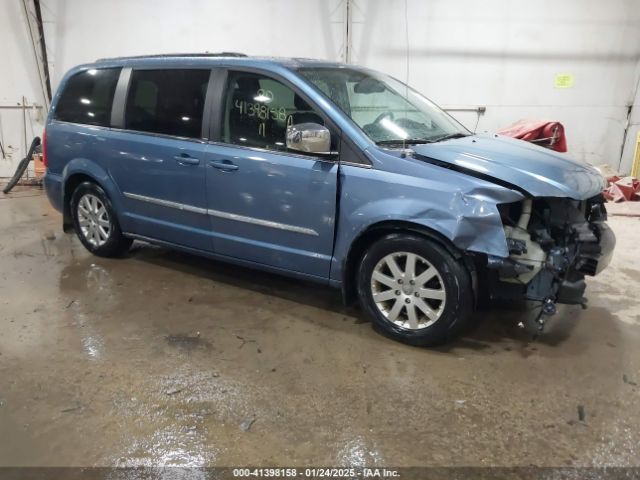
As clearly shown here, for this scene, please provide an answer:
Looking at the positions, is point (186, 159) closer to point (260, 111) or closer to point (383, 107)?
point (260, 111)

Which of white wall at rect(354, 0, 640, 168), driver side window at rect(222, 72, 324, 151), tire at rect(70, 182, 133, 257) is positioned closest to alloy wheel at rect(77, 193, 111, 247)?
tire at rect(70, 182, 133, 257)

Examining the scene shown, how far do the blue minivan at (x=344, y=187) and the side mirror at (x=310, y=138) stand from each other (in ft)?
0.03

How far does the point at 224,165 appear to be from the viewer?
317 cm

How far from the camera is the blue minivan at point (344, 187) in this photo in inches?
102

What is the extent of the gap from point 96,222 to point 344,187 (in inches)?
95.8

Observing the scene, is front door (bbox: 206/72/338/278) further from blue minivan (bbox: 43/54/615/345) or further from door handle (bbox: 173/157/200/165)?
door handle (bbox: 173/157/200/165)

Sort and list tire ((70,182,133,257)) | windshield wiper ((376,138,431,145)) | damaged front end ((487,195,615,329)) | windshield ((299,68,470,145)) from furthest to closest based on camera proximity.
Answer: tire ((70,182,133,257)), windshield ((299,68,470,145)), windshield wiper ((376,138,431,145)), damaged front end ((487,195,615,329))

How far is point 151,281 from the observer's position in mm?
3807

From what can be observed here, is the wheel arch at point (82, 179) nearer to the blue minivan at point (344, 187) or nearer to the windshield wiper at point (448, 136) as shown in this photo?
the blue minivan at point (344, 187)

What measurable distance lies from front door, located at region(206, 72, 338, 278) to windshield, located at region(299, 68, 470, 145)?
262 mm

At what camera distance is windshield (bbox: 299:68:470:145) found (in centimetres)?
296

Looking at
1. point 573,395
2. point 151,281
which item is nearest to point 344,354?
point 573,395

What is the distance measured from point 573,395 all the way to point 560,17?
20.7ft

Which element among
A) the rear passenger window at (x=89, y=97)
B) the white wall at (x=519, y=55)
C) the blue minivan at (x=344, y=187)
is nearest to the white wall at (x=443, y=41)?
the white wall at (x=519, y=55)
